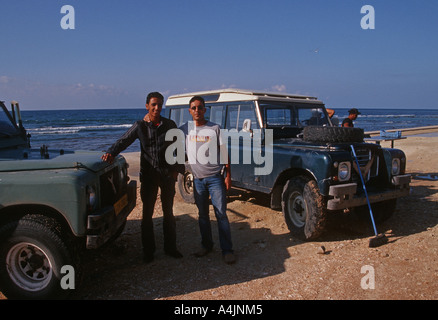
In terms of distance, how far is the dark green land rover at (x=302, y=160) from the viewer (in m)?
4.66

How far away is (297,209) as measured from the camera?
16.7ft

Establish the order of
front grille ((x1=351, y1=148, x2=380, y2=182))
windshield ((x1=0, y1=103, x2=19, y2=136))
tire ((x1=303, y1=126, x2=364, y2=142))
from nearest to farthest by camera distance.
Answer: windshield ((x1=0, y1=103, x2=19, y2=136)) → front grille ((x1=351, y1=148, x2=380, y2=182)) → tire ((x1=303, y1=126, x2=364, y2=142))

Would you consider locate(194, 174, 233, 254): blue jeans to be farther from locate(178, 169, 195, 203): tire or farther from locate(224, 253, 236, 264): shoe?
locate(178, 169, 195, 203): tire

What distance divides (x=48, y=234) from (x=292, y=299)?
2353 mm

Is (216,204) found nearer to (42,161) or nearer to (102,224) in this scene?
(102,224)

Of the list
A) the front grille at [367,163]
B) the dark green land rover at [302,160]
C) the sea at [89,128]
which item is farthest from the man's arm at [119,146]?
the front grille at [367,163]

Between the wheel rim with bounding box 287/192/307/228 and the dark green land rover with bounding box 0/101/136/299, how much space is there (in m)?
2.62

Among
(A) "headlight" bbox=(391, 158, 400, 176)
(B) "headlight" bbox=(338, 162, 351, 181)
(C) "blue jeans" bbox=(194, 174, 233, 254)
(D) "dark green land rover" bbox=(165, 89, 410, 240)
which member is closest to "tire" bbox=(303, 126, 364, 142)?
(D) "dark green land rover" bbox=(165, 89, 410, 240)

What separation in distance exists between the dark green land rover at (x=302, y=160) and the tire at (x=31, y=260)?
9.35 feet

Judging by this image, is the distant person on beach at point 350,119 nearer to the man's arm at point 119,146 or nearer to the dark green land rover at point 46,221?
the man's arm at point 119,146

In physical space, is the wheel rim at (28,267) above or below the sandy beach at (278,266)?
above

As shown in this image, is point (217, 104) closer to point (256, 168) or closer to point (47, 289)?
point (256, 168)

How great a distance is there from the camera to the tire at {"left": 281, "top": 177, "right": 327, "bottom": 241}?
4.66 m

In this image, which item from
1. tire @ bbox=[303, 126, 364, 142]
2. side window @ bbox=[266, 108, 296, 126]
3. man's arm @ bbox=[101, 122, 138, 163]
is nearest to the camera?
man's arm @ bbox=[101, 122, 138, 163]
